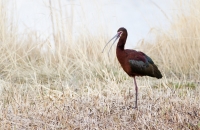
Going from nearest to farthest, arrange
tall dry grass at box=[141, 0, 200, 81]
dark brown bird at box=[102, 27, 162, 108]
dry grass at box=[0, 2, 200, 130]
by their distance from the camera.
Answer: dry grass at box=[0, 2, 200, 130] < dark brown bird at box=[102, 27, 162, 108] < tall dry grass at box=[141, 0, 200, 81]

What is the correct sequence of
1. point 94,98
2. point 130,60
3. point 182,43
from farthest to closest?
point 182,43 < point 94,98 < point 130,60

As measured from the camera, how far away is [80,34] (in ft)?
24.6

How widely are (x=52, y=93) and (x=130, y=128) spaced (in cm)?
159

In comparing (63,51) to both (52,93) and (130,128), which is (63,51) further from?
(130,128)

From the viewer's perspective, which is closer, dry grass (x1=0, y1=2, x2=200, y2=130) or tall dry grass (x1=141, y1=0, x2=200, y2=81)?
dry grass (x1=0, y1=2, x2=200, y2=130)

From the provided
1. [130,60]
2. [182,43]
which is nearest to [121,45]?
[130,60]

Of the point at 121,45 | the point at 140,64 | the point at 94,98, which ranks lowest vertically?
the point at 94,98

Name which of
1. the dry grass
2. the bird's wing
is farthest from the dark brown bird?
the dry grass

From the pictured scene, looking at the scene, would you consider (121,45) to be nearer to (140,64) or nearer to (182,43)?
(140,64)

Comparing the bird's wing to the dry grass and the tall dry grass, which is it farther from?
the tall dry grass

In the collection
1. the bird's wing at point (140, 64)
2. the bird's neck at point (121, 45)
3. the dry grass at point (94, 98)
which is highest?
the bird's neck at point (121, 45)

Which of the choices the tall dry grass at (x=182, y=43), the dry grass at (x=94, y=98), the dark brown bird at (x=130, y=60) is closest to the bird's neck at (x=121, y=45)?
the dark brown bird at (x=130, y=60)

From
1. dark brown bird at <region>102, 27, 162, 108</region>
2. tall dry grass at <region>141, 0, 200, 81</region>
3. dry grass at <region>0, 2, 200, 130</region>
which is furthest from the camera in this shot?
tall dry grass at <region>141, 0, 200, 81</region>

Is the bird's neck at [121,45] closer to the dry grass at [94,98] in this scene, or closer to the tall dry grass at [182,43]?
the dry grass at [94,98]
